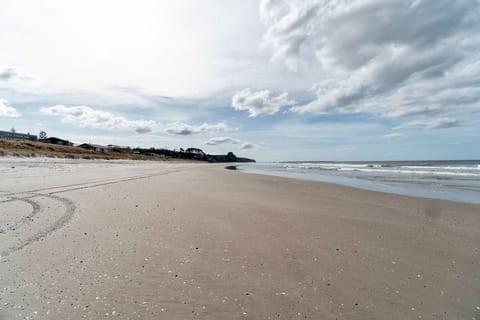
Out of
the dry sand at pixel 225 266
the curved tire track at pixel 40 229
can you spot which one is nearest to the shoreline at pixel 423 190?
the dry sand at pixel 225 266

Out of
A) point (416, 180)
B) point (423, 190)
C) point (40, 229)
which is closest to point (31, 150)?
point (40, 229)

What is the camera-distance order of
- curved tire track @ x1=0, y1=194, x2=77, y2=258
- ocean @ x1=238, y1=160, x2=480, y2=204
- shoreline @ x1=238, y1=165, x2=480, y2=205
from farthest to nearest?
1. ocean @ x1=238, y1=160, x2=480, y2=204
2. shoreline @ x1=238, y1=165, x2=480, y2=205
3. curved tire track @ x1=0, y1=194, x2=77, y2=258

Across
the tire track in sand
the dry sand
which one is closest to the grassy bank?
the tire track in sand

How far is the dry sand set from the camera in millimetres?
2592

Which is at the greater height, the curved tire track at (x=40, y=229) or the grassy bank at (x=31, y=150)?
the grassy bank at (x=31, y=150)

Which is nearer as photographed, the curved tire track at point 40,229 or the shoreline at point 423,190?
the curved tire track at point 40,229

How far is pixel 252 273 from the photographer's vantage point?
3.36 m

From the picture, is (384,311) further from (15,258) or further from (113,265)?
(15,258)

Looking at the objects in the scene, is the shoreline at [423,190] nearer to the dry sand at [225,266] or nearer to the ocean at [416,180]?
the ocean at [416,180]

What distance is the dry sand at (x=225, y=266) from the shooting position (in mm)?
2592

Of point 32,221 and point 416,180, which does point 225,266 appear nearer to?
point 32,221

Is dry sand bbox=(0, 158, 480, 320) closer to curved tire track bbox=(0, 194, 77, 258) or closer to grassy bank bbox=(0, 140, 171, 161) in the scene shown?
curved tire track bbox=(0, 194, 77, 258)

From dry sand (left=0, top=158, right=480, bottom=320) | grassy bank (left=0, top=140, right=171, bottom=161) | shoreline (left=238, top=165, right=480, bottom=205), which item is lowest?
dry sand (left=0, top=158, right=480, bottom=320)

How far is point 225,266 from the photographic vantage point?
139 inches
